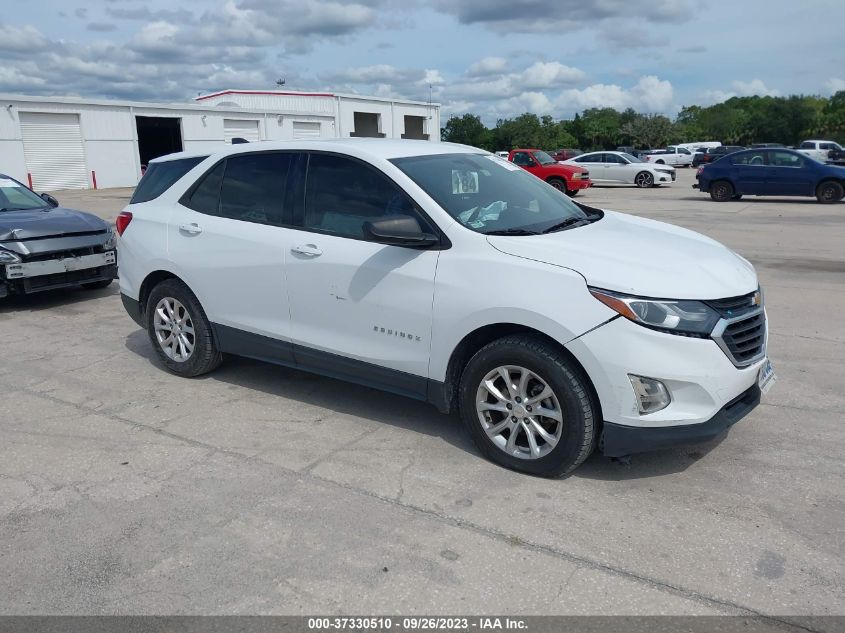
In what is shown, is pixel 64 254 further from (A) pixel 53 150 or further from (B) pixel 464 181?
(A) pixel 53 150

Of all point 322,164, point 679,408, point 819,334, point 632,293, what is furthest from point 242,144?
point 819,334

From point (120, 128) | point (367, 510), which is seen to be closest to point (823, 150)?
point (120, 128)

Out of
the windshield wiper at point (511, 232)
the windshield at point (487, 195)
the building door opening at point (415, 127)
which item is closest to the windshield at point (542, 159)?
the windshield at point (487, 195)

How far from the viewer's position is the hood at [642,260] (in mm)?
3689

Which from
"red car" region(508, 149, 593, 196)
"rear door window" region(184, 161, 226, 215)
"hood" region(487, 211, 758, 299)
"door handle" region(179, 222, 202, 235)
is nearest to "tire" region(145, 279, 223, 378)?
"door handle" region(179, 222, 202, 235)

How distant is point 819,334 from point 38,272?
320 inches

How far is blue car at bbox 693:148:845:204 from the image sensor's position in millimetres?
20312

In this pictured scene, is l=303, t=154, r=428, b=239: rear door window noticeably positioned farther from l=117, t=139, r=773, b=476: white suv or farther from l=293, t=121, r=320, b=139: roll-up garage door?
l=293, t=121, r=320, b=139: roll-up garage door

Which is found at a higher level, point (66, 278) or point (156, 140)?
point (156, 140)

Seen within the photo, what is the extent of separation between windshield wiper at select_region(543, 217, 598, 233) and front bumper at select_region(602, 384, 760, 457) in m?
1.31

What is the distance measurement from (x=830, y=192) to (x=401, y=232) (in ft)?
66.1

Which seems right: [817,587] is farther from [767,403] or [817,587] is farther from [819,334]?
[819,334]

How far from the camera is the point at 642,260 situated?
3.89 m

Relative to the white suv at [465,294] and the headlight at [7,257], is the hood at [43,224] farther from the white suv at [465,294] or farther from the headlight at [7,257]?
the white suv at [465,294]
